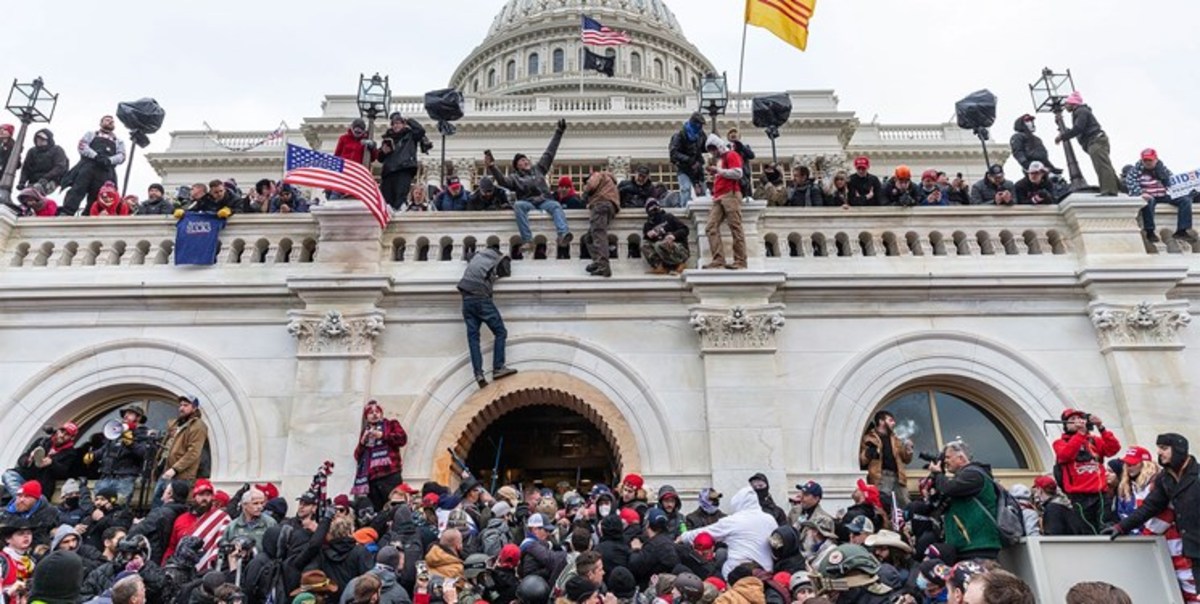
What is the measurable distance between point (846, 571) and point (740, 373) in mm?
4770

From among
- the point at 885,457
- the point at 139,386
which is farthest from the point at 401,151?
the point at 885,457

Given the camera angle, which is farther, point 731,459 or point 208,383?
point 208,383

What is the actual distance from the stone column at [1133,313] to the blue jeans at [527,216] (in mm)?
8256

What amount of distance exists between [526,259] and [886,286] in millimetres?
5807

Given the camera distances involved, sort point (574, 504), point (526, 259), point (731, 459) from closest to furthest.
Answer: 1. point (574, 504)
2. point (731, 459)
3. point (526, 259)

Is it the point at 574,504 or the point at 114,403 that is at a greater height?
the point at 114,403

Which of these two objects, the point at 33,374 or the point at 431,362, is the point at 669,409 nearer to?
the point at 431,362

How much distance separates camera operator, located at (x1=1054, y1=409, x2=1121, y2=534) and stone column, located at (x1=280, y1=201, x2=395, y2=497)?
9369 millimetres

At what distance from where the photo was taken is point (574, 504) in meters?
10.3

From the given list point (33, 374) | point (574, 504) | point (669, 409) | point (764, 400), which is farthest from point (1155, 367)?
point (33, 374)

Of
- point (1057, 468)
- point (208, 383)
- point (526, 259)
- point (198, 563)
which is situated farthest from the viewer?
point (526, 259)

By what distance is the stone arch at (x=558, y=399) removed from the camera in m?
11.4

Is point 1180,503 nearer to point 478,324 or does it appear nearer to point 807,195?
point 807,195

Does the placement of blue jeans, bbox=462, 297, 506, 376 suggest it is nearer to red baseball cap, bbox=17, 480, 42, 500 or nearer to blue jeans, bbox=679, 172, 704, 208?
blue jeans, bbox=679, 172, 704, 208
